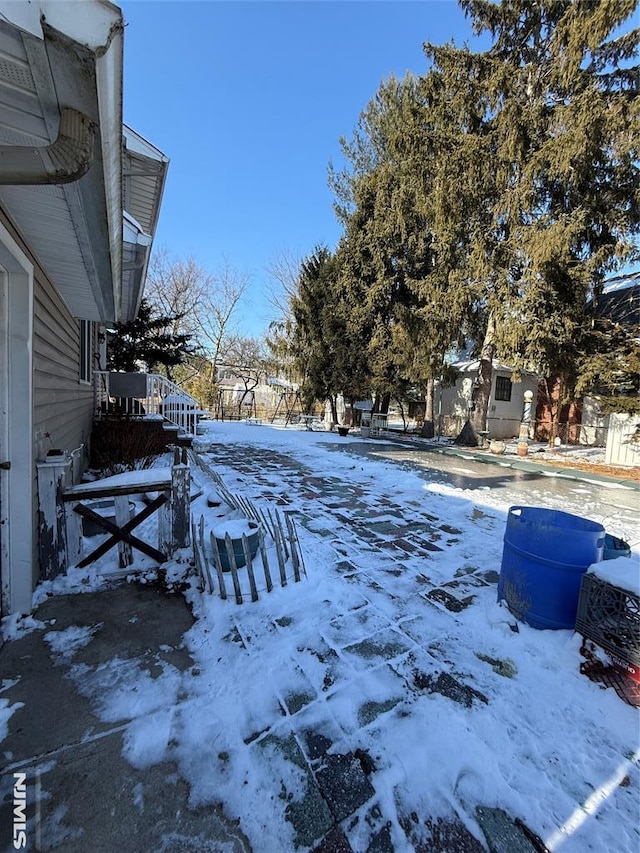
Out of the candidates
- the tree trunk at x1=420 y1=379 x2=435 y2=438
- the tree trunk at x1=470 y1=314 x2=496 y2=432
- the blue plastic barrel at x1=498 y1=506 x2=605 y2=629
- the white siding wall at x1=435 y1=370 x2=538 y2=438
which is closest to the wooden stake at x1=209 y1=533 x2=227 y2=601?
the blue plastic barrel at x1=498 y1=506 x2=605 y2=629

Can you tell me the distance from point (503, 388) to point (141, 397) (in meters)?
14.3

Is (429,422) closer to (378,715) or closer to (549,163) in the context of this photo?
(549,163)

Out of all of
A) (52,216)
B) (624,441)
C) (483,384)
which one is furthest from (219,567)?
(483,384)

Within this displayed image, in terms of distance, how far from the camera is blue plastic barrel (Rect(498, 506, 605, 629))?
7.89 feet

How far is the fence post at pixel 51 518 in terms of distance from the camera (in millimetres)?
2734

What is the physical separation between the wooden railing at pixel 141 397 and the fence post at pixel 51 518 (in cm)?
584

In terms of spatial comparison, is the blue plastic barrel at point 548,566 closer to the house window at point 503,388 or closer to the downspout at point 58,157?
the downspout at point 58,157

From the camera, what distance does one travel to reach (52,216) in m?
2.43

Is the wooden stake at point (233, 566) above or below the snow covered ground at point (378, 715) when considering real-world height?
above

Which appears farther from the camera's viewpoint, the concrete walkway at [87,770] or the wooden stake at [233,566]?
the wooden stake at [233,566]

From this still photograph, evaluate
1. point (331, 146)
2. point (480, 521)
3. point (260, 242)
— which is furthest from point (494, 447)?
point (260, 242)

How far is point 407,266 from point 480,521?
1251 cm

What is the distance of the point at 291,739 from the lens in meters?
1.69


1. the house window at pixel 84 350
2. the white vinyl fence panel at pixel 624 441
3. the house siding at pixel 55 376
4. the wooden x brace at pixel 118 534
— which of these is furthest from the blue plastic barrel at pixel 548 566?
the white vinyl fence panel at pixel 624 441
